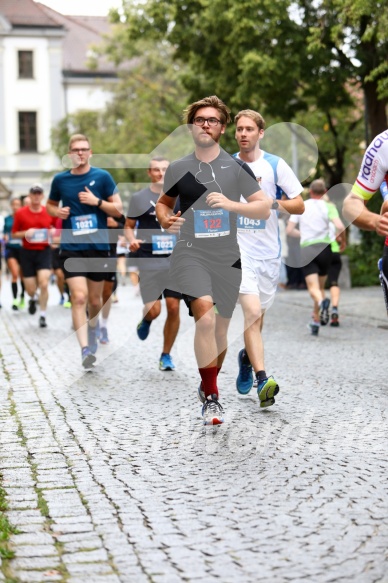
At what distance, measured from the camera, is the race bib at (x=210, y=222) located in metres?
6.98

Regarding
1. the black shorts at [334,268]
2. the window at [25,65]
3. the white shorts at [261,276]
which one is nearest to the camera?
the white shorts at [261,276]

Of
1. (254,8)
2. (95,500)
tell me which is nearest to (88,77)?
(254,8)

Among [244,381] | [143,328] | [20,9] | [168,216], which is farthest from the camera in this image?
[143,328]

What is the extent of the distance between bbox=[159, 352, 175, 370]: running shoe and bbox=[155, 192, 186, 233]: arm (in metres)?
3.19

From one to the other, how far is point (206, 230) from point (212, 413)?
3.68ft

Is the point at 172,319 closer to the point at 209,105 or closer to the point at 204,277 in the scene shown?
the point at 204,277

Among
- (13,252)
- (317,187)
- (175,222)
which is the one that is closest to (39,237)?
(13,252)

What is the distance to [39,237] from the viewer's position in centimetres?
1695

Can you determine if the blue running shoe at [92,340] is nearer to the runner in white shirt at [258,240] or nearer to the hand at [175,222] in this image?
the runner in white shirt at [258,240]

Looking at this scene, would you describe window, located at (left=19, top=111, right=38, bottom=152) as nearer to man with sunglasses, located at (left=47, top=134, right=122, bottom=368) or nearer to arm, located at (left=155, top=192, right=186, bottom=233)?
man with sunglasses, located at (left=47, top=134, right=122, bottom=368)

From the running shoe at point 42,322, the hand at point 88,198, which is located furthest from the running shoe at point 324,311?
the hand at point 88,198

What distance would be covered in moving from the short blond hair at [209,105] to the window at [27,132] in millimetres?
53334

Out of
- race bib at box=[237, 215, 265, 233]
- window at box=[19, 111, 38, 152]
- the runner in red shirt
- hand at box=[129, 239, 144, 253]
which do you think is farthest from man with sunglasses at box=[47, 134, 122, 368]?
window at box=[19, 111, 38, 152]

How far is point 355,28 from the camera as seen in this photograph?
19.5 meters
